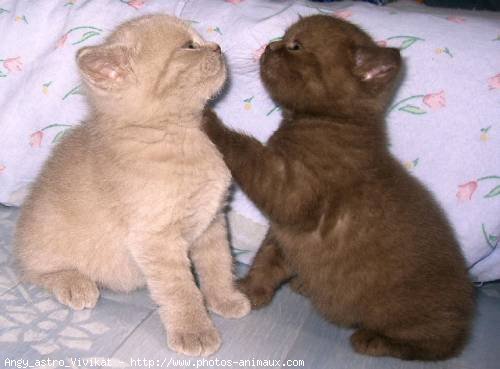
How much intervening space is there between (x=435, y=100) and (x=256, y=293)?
0.79m

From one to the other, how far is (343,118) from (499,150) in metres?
0.49

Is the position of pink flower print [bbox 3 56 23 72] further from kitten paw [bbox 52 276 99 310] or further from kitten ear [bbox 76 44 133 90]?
kitten paw [bbox 52 276 99 310]

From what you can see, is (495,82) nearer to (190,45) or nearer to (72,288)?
(190,45)

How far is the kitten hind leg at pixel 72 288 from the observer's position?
1446 millimetres

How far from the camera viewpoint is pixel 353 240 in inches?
54.0

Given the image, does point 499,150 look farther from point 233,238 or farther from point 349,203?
point 233,238

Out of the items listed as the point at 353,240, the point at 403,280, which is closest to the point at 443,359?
the point at 403,280

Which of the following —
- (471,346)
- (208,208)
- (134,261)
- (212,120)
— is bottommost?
(471,346)

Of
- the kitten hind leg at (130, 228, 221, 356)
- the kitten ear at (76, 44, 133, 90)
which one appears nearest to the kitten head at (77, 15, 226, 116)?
the kitten ear at (76, 44, 133, 90)

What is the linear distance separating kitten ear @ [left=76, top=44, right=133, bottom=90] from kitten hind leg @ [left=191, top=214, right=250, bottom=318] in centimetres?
50

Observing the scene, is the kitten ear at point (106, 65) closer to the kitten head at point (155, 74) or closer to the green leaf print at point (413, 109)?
the kitten head at point (155, 74)

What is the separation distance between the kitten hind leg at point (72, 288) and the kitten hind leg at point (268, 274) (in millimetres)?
441

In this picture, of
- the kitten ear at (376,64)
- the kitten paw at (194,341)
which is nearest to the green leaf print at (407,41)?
the kitten ear at (376,64)

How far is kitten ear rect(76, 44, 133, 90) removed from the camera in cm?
121
